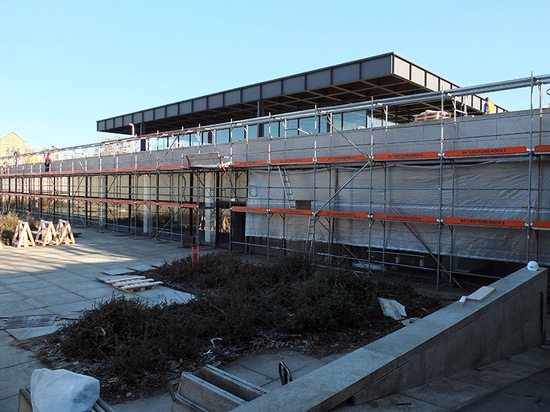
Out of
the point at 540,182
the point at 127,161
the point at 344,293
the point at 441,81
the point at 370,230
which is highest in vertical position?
the point at 441,81

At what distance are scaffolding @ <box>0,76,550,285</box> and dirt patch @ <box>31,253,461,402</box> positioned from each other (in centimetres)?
202

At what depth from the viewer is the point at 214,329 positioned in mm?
7105

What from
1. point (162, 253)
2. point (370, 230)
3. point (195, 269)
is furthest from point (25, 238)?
point (370, 230)

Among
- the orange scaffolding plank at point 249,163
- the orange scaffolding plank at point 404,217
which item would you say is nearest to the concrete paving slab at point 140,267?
the orange scaffolding plank at point 249,163

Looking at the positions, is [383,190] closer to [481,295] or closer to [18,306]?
[481,295]

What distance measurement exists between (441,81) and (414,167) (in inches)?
385

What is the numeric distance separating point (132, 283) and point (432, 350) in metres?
8.30

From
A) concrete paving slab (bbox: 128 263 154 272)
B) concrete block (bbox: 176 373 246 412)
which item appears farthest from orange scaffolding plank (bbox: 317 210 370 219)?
concrete block (bbox: 176 373 246 412)

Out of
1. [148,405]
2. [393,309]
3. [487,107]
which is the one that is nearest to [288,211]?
[393,309]

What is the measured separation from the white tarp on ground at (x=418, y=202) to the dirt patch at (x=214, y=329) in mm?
2270

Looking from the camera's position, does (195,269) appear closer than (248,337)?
No

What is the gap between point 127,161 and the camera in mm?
25219

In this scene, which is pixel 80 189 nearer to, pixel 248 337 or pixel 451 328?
pixel 248 337

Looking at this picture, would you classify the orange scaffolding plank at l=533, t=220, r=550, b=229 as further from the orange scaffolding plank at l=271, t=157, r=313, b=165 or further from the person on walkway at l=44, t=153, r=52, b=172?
the person on walkway at l=44, t=153, r=52, b=172
